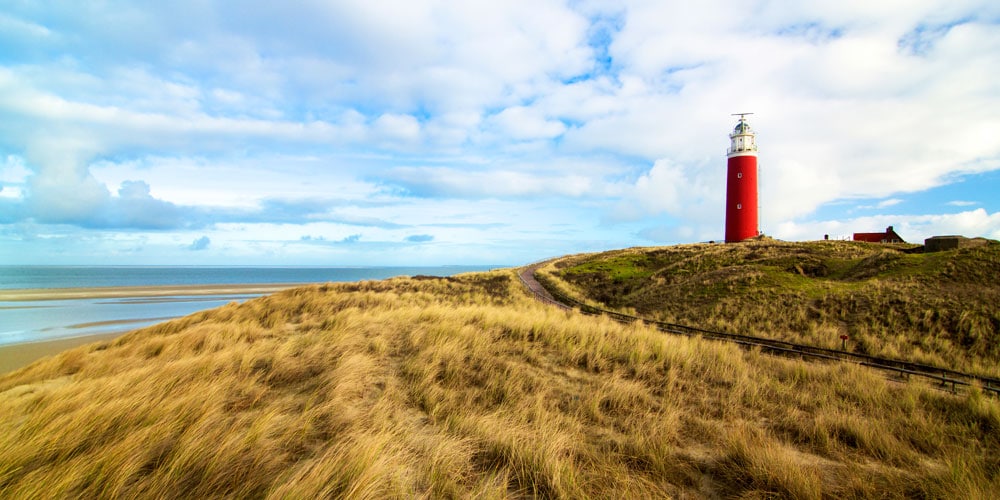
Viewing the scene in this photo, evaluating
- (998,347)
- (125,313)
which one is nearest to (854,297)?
(998,347)

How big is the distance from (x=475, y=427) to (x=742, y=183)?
4985cm

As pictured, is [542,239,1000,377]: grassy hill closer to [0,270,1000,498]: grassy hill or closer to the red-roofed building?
[0,270,1000,498]: grassy hill

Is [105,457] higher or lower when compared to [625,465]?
higher

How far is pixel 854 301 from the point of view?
56.5 ft

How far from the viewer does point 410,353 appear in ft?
25.4

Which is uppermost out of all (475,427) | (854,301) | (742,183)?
(742,183)

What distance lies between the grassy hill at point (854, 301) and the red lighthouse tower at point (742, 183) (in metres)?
14.0

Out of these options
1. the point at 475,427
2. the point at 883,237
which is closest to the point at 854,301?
the point at 475,427

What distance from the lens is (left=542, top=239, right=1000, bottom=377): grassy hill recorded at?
A: 1284cm

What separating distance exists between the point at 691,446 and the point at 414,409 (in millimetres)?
3354

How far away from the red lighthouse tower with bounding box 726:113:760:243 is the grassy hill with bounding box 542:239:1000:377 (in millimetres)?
14042

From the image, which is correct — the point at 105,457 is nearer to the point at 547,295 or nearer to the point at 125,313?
the point at 547,295

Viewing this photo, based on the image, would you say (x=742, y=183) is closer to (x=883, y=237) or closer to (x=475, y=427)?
(x=883, y=237)

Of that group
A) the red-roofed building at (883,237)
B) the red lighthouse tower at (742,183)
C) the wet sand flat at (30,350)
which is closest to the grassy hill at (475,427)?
the wet sand flat at (30,350)
